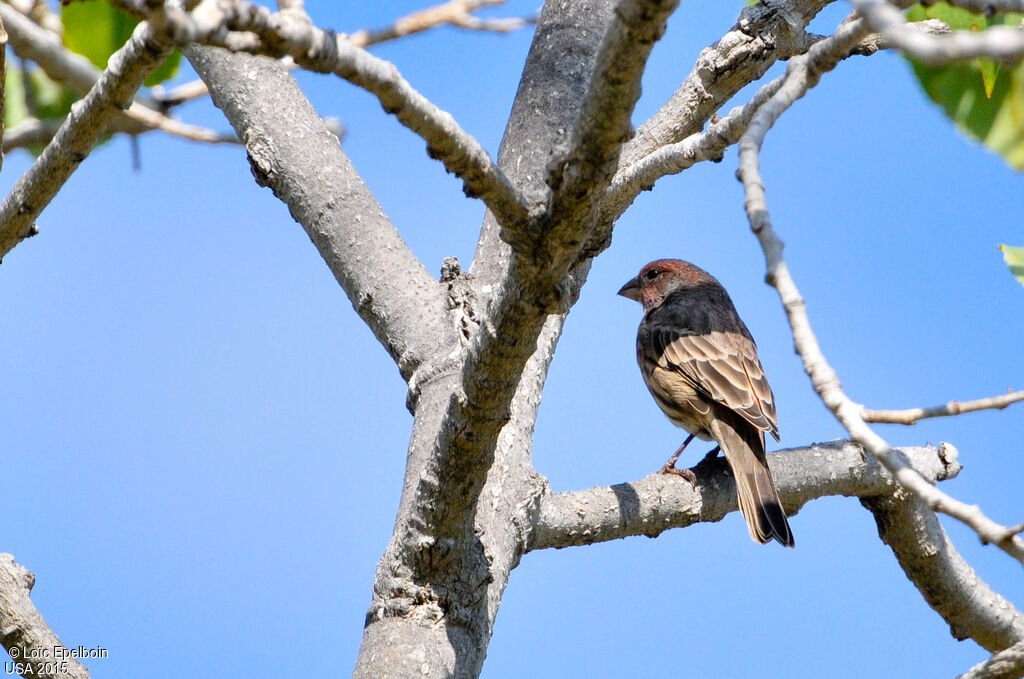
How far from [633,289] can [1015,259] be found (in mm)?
4744

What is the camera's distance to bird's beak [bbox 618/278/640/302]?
777 cm

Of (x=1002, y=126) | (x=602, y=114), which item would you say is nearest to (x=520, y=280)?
(x=602, y=114)

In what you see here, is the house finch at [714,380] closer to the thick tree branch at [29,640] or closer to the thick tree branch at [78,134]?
the thick tree branch at [29,640]

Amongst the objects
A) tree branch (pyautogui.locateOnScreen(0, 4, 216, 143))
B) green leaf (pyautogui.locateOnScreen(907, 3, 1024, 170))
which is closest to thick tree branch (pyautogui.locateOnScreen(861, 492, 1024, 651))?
green leaf (pyautogui.locateOnScreen(907, 3, 1024, 170))

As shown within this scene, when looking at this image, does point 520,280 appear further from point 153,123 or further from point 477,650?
point 153,123

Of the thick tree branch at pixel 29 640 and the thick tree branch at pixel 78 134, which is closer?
the thick tree branch at pixel 78 134

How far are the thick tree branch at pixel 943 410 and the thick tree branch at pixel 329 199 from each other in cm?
214

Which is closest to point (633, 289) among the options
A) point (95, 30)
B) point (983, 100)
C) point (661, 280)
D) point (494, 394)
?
point (661, 280)

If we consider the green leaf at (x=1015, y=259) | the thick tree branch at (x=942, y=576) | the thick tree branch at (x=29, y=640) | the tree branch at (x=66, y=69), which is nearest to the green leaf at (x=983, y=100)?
the green leaf at (x=1015, y=259)

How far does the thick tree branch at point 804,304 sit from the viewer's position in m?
1.75

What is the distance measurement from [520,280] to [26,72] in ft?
8.50

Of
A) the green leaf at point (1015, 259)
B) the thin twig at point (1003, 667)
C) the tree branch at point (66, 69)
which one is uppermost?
the tree branch at point (66, 69)

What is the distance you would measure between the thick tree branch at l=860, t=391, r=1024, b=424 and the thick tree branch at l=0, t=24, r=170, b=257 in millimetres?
1683

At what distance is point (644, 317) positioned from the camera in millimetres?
7406
